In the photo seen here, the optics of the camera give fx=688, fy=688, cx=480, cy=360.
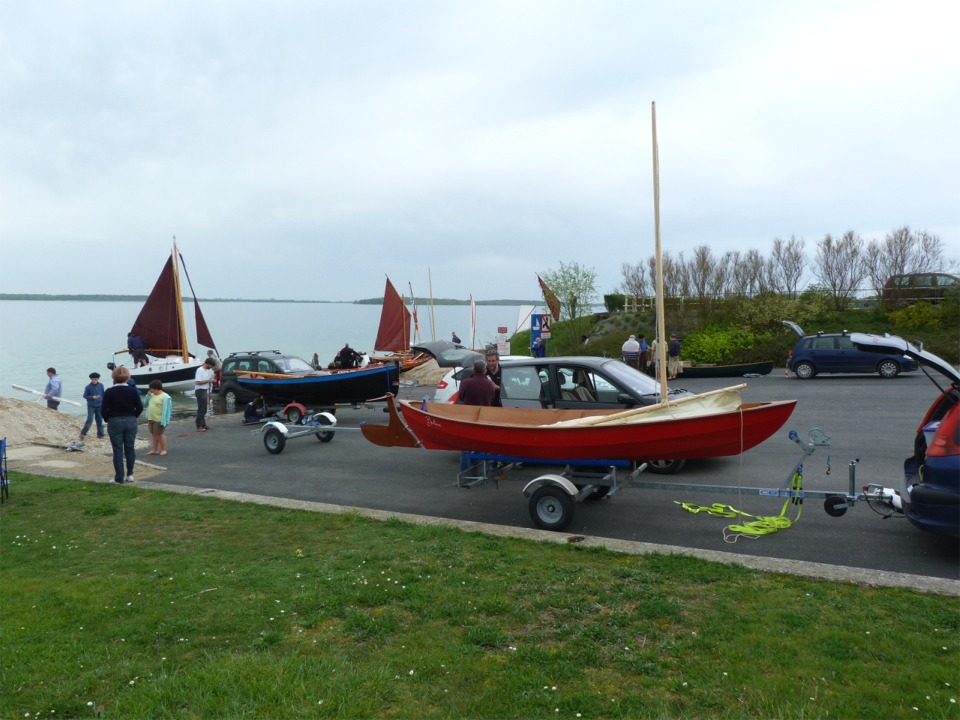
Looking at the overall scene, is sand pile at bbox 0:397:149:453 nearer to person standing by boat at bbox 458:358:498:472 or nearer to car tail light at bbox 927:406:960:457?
person standing by boat at bbox 458:358:498:472

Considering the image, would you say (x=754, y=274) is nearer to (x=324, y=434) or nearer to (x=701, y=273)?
(x=701, y=273)

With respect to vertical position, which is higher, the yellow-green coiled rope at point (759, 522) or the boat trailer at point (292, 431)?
the boat trailer at point (292, 431)

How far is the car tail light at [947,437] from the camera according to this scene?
5668mm

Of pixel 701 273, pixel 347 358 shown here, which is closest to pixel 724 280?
pixel 701 273

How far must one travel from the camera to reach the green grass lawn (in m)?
3.74

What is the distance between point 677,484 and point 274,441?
8.42m

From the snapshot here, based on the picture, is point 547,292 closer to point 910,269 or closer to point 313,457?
point 910,269

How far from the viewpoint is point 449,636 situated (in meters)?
4.58

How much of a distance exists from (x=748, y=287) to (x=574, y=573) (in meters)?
31.7

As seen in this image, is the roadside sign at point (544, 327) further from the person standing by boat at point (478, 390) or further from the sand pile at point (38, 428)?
the person standing by boat at point (478, 390)

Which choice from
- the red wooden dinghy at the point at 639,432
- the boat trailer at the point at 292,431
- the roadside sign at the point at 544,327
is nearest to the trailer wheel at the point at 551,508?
the red wooden dinghy at the point at 639,432

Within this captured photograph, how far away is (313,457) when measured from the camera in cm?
1245

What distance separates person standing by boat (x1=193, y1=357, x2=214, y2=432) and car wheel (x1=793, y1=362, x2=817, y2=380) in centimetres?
1839

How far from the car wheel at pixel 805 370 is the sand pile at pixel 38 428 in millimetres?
19832
